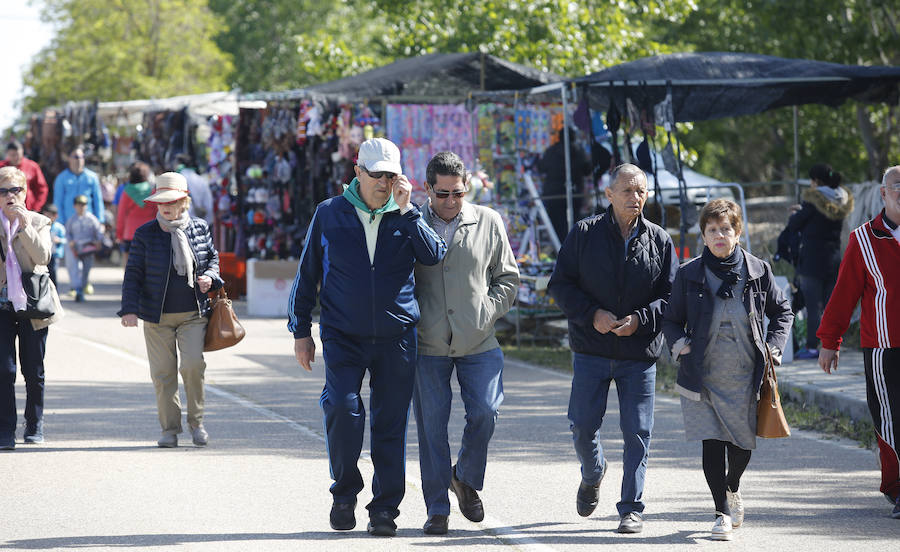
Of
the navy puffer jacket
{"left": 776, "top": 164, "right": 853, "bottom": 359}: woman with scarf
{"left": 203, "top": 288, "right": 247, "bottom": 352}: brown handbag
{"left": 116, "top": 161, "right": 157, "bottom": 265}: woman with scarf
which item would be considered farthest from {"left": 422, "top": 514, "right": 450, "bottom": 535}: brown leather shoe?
{"left": 116, "top": 161, "right": 157, "bottom": 265}: woman with scarf

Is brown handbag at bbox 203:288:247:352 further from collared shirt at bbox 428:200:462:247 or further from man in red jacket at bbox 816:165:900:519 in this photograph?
man in red jacket at bbox 816:165:900:519

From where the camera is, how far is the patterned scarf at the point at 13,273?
8742 mm

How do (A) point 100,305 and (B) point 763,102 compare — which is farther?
(A) point 100,305

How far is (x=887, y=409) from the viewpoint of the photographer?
7.05 m

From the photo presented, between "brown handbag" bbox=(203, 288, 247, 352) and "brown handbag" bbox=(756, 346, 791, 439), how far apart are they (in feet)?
12.6

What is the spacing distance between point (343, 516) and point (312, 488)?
113 centimetres

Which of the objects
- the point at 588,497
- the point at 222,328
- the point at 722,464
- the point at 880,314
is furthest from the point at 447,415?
the point at 222,328

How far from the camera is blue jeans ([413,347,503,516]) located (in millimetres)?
6484

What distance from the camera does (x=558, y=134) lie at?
18.0 meters

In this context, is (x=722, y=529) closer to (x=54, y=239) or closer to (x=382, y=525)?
(x=382, y=525)

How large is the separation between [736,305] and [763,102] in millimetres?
8916

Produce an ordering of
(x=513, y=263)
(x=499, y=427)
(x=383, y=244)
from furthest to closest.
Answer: (x=499, y=427) → (x=513, y=263) → (x=383, y=244)

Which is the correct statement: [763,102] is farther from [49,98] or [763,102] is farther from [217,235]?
A: [49,98]

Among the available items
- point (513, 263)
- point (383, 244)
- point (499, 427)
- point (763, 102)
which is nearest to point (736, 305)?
point (513, 263)
